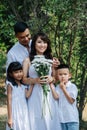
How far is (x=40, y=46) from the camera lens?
5570 millimetres

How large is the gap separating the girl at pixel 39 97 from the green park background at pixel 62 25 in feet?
5.50

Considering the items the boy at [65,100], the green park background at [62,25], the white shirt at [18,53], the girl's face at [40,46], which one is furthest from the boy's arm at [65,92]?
the green park background at [62,25]

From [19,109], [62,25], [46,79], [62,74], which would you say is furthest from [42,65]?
[62,25]

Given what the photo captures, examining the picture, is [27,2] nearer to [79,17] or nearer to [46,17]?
[46,17]

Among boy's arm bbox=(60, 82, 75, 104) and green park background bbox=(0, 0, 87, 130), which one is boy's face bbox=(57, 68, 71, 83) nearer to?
boy's arm bbox=(60, 82, 75, 104)

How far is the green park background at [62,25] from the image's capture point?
7.31 meters

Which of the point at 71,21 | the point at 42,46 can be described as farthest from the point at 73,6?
the point at 42,46

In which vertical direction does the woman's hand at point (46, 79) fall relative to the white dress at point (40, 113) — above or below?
above

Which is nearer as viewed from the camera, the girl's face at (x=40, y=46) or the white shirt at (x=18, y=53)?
the girl's face at (x=40, y=46)

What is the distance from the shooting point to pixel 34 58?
18.2ft

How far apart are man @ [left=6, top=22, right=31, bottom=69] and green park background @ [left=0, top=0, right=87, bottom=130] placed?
168 centimetres

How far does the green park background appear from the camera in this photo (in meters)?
7.31

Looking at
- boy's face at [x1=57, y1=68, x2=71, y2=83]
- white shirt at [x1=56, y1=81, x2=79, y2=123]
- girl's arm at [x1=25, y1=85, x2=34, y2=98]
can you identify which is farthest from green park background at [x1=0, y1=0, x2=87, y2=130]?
girl's arm at [x1=25, y1=85, x2=34, y2=98]

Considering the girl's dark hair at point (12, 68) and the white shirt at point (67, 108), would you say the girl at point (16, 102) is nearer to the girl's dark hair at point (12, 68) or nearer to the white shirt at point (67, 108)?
the girl's dark hair at point (12, 68)
